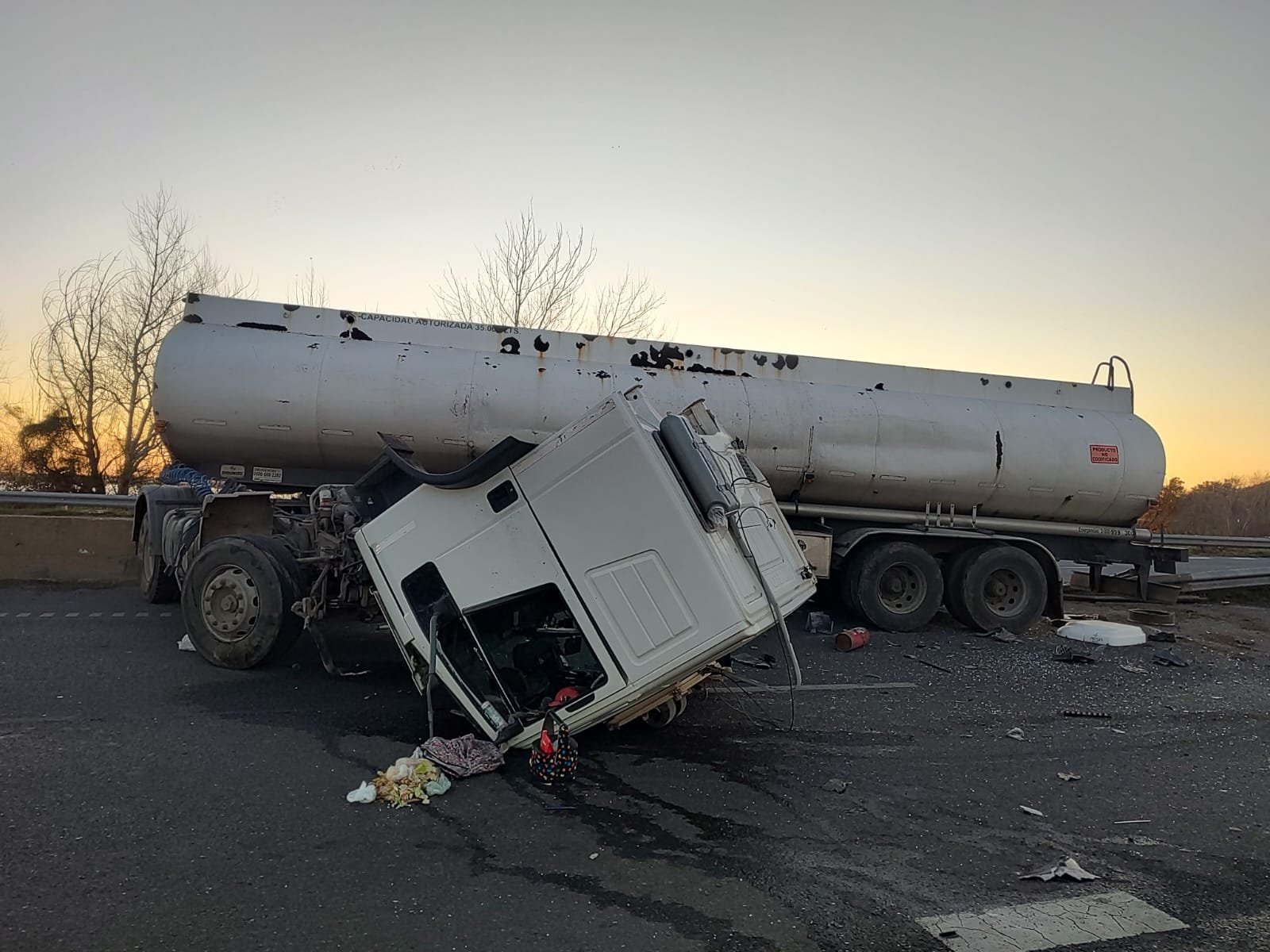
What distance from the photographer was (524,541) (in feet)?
15.6

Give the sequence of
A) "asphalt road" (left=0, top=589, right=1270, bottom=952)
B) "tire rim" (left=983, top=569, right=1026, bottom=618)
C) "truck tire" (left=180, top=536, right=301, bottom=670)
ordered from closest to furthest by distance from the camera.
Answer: "asphalt road" (left=0, top=589, right=1270, bottom=952) → "truck tire" (left=180, top=536, right=301, bottom=670) → "tire rim" (left=983, top=569, right=1026, bottom=618)

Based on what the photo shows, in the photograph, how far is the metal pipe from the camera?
10.1 m

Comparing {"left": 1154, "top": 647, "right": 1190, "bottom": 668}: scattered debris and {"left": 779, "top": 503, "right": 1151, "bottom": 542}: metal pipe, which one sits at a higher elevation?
{"left": 779, "top": 503, "right": 1151, "bottom": 542}: metal pipe

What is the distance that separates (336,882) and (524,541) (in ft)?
6.37

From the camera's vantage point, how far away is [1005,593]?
10422mm

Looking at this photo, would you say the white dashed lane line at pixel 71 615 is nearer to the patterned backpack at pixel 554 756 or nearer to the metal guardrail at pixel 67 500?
the metal guardrail at pixel 67 500

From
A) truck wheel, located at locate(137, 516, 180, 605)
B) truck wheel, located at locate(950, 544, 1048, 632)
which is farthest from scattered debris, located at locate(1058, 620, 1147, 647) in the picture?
truck wheel, located at locate(137, 516, 180, 605)

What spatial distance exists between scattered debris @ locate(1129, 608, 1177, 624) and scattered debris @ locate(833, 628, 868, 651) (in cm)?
477

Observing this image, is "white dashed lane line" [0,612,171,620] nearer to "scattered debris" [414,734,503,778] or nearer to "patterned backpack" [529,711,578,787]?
"scattered debris" [414,734,503,778]

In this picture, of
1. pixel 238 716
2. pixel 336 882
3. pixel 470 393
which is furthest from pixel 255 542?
pixel 336 882

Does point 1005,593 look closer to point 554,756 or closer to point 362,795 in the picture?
point 554,756

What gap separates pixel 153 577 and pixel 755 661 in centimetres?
611

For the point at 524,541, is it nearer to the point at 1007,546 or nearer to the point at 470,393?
the point at 470,393

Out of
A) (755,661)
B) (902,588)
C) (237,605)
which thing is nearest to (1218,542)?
(902,588)
